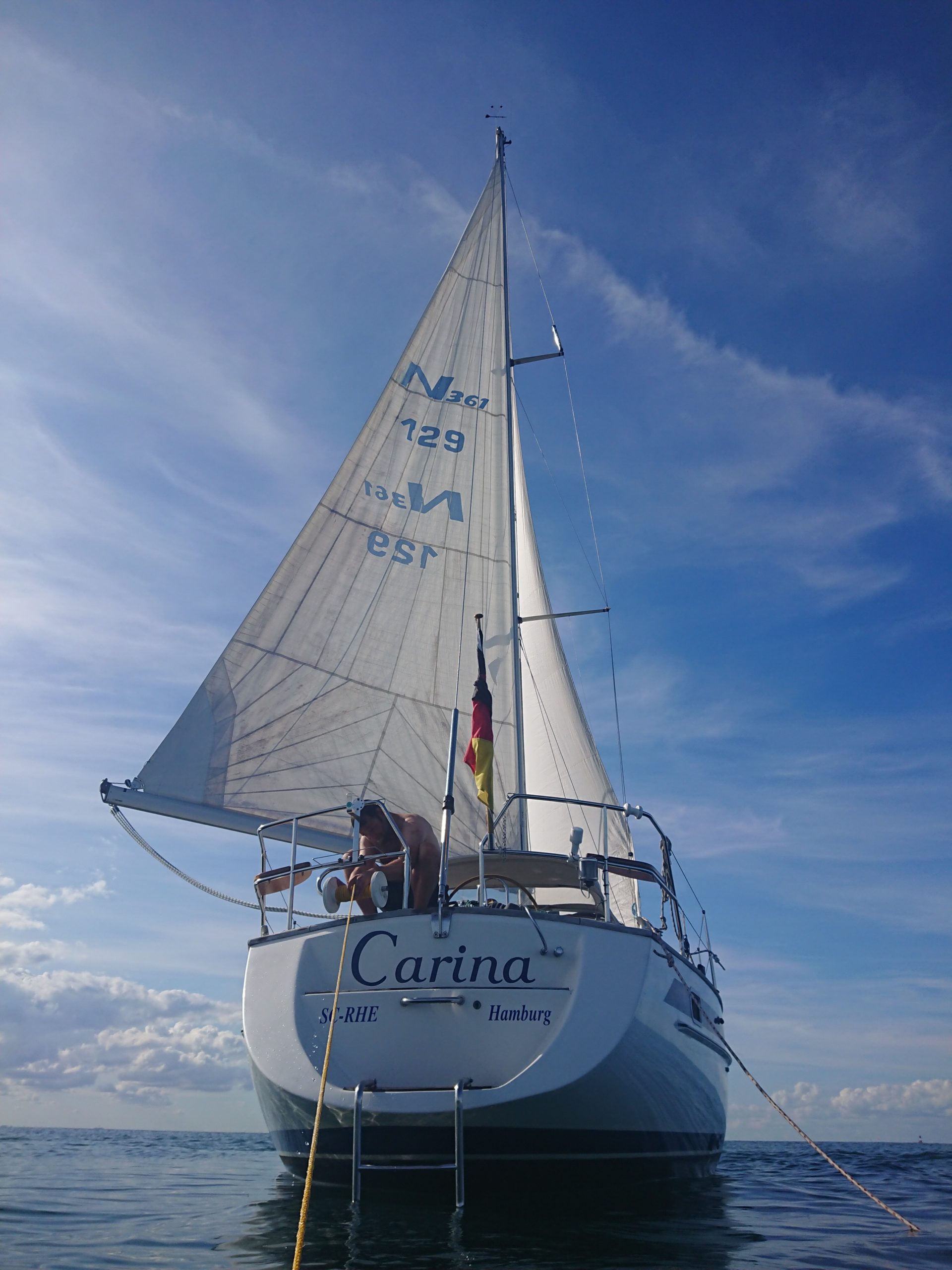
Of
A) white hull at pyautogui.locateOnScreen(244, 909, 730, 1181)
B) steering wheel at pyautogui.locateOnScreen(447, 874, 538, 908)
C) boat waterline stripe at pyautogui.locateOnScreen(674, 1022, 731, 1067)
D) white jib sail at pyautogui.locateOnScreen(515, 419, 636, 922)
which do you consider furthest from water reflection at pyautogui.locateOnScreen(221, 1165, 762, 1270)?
white jib sail at pyautogui.locateOnScreen(515, 419, 636, 922)

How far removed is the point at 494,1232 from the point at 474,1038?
4.21 ft

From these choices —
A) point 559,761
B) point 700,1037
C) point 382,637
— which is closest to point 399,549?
point 382,637

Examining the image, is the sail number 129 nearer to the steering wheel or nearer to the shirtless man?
the steering wheel

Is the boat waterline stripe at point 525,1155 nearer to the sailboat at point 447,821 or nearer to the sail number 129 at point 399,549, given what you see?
the sailboat at point 447,821

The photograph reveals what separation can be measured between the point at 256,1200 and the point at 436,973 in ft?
12.5

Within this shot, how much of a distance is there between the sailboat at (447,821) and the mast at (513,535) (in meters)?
0.05

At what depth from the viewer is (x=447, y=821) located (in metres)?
7.84

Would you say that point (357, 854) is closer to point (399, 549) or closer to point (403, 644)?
point (403, 644)

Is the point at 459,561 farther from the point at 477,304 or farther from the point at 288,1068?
the point at 288,1068

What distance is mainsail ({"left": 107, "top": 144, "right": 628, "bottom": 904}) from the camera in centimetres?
1130

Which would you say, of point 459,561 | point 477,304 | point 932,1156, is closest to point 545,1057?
point 459,561

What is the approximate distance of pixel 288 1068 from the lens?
7.45 m

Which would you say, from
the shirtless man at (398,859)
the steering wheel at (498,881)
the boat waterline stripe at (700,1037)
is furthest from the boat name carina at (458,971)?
the boat waterline stripe at (700,1037)

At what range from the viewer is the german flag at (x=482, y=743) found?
961 centimetres
